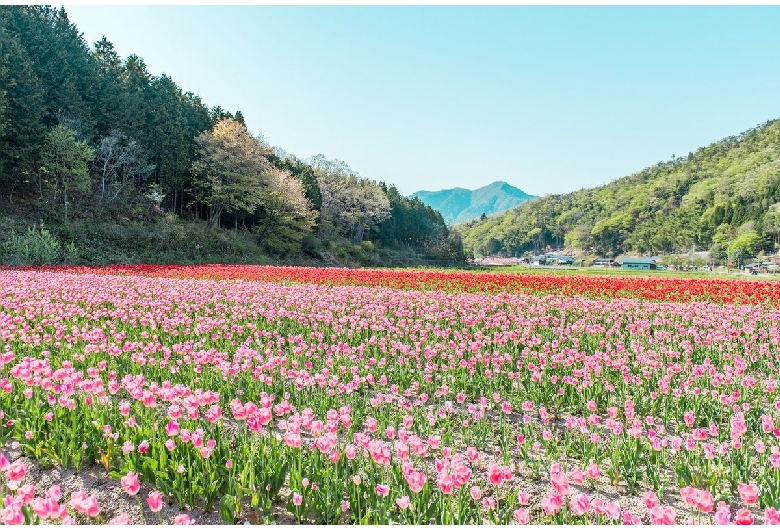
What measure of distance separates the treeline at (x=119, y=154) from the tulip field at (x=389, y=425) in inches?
892

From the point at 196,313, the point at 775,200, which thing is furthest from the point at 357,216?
the point at 775,200

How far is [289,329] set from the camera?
8.14 m

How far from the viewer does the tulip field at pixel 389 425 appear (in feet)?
8.95

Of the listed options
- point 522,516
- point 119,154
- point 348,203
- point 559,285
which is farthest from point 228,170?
point 522,516

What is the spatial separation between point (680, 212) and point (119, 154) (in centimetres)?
13260

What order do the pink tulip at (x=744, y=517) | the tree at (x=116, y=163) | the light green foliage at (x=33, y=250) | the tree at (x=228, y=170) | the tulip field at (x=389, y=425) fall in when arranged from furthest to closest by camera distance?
the tree at (x=228, y=170) → the tree at (x=116, y=163) → the light green foliage at (x=33, y=250) → the tulip field at (x=389, y=425) → the pink tulip at (x=744, y=517)

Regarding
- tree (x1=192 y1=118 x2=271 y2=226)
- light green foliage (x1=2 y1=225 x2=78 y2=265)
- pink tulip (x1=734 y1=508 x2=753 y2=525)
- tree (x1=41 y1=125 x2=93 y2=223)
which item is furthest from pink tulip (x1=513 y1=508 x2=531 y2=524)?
tree (x1=192 y1=118 x2=271 y2=226)

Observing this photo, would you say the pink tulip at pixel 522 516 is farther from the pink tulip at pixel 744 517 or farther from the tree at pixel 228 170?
the tree at pixel 228 170

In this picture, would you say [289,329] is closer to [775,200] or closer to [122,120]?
[122,120]

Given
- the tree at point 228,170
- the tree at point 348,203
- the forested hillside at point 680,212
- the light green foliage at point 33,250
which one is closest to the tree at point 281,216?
the tree at point 228,170

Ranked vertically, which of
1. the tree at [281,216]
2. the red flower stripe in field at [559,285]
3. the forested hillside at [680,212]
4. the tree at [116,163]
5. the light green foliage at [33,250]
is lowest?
the red flower stripe in field at [559,285]

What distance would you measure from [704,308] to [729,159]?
15756 cm

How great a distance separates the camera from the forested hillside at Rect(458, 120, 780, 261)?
98.1m

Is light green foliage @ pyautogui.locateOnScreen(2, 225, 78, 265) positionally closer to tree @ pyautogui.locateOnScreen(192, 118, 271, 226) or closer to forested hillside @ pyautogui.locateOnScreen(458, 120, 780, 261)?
tree @ pyautogui.locateOnScreen(192, 118, 271, 226)
